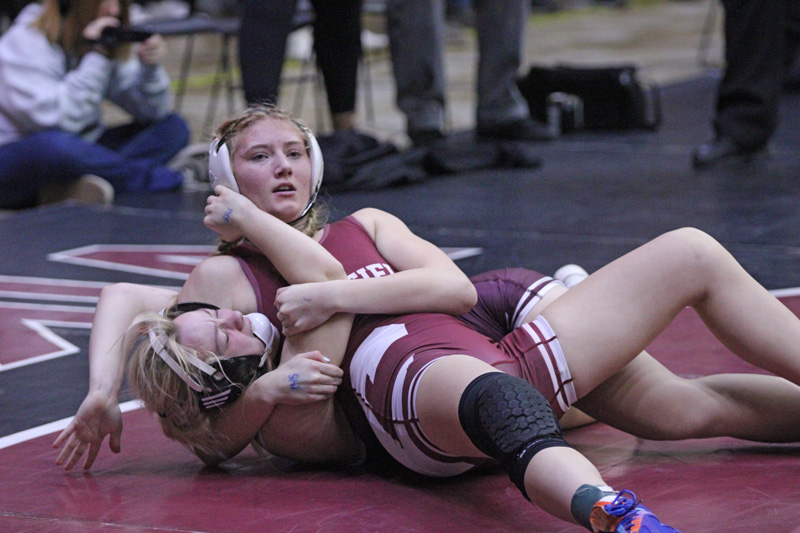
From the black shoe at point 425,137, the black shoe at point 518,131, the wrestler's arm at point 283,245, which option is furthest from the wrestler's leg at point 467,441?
the black shoe at point 518,131

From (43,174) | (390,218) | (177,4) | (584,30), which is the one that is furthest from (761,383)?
(584,30)

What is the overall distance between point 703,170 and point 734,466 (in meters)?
3.44

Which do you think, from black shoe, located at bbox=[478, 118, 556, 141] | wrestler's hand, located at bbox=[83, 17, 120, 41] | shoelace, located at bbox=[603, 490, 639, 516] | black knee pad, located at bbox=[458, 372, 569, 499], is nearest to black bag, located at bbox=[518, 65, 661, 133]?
black shoe, located at bbox=[478, 118, 556, 141]

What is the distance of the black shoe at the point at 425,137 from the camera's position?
5.81 meters

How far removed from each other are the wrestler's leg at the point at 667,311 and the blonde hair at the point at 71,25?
377cm

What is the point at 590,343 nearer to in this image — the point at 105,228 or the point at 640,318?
the point at 640,318

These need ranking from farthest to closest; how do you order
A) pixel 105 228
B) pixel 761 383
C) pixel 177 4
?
pixel 177 4 → pixel 105 228 → pixel 761 383

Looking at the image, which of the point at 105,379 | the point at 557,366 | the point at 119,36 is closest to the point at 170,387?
the point at 105,379

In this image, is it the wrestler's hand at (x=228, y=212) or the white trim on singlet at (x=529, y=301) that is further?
the white trim on singlet at (x=529, y=301)

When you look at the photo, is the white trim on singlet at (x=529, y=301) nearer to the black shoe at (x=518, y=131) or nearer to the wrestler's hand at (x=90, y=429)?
the wrestler's hand at (x=90, y=429)

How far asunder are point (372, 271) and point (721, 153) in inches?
138

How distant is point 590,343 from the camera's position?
6.25ft

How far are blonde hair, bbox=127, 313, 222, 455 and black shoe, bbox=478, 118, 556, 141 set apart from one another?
14.3ft

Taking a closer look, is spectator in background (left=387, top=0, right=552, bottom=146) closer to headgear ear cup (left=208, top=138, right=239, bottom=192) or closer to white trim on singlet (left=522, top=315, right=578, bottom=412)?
headgear ear cup (left=208, top=138, right=239, bottom=192)
